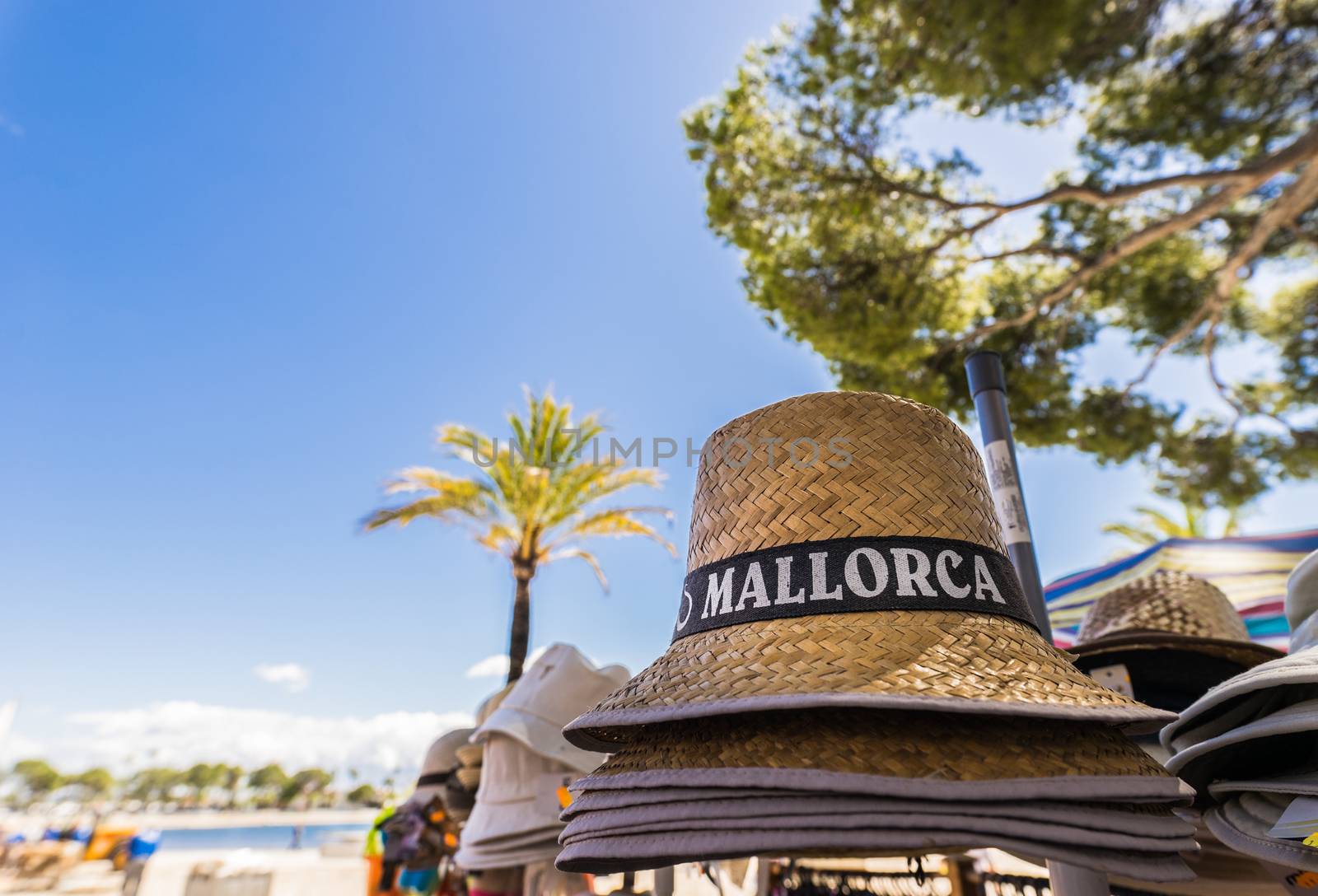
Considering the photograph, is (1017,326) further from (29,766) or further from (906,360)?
(29,766)

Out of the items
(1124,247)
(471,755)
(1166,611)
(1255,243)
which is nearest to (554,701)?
(471,755)

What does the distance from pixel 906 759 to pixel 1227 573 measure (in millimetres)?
5110

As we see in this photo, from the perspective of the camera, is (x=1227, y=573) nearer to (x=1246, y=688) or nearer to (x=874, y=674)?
(x=1246, y=688)

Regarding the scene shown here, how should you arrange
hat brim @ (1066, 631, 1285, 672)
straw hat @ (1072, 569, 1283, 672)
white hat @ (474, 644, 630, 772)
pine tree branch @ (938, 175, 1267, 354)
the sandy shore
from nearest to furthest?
1. hat brim @ (1066, 631, 1285, 672)
2. straw hat @ (1072, 569, 1283, 672)
3. white hat @ (474, 644, 630, 772)
4. pine tree branch @ (938, 175, 1267, 354)
5. the sandy shore

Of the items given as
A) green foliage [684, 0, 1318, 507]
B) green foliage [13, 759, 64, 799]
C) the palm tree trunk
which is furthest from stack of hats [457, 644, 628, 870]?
green foliage [13, 759, 64, 799]

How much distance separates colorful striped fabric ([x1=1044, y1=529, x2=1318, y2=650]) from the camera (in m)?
3.98

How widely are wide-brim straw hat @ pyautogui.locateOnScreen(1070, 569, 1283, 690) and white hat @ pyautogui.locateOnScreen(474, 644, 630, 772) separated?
5.21 feet

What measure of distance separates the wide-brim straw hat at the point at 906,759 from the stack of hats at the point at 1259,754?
0.43 ft

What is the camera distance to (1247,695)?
2.91ft

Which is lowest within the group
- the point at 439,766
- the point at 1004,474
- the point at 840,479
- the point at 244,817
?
the point at 244,817

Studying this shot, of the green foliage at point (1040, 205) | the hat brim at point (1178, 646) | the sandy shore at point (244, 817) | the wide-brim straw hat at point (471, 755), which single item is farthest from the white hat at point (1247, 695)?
the sandy shore at point (244, 817)

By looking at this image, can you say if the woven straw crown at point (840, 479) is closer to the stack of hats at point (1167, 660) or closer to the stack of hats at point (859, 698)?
the stack of hats at point (859, 698)

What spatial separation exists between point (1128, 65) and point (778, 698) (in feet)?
28.3

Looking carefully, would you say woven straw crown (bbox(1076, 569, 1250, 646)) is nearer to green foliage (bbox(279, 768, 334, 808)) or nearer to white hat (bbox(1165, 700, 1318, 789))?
white hat (bbox(1165, 700, 1318, 789))
